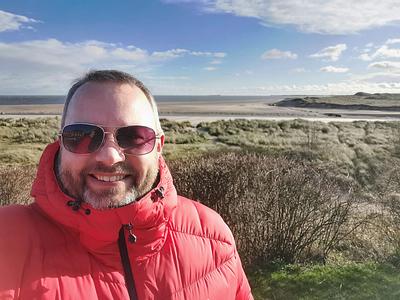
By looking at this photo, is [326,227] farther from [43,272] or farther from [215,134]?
[215,134]

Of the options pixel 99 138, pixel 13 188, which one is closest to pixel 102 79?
pixel 99 138

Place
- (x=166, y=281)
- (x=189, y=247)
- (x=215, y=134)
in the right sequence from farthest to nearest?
1. (x=215, y=134)
2. (x=189, y=247)
3. (x=166, y=281)

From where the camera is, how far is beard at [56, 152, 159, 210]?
142 cm

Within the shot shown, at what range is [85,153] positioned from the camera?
1.48 m

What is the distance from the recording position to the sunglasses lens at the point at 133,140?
60.1 inches

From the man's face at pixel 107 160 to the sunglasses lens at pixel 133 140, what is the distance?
0.06 ft

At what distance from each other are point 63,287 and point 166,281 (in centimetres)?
36

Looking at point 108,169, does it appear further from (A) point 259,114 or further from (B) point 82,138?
(A) point 259,114

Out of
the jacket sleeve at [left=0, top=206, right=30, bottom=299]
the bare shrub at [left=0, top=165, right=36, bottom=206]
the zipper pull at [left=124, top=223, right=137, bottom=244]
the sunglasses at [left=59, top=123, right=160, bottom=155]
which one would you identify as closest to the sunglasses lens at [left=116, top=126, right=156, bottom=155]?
the sunglasses at [left=59, top=123, right=160, bottom=155]

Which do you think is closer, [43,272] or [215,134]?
[43,272]

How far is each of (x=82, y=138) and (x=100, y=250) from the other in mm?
400

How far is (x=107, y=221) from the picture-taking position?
1.39 metres

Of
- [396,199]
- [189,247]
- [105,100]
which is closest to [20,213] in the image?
[105,100]

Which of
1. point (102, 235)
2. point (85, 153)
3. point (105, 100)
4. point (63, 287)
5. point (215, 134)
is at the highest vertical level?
point (105, 100)
